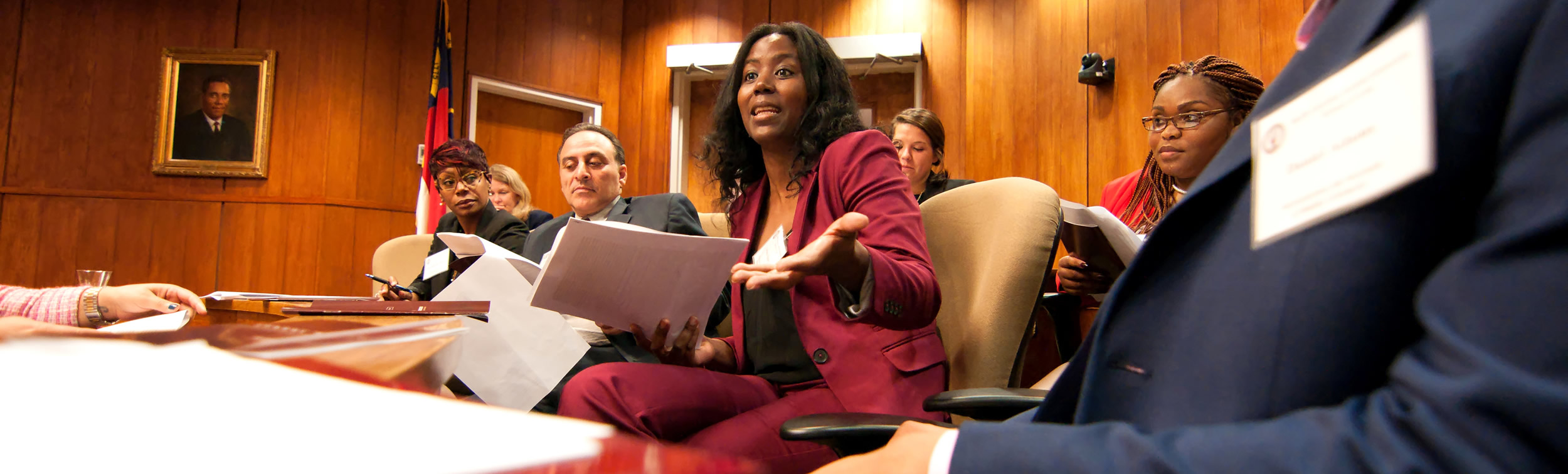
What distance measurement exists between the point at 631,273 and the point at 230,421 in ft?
3.00

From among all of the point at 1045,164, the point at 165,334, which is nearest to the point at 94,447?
the point at 165,334

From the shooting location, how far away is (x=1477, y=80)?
370mm

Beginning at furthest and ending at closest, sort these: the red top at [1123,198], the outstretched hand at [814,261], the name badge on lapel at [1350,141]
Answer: the red top at [1123,198], the outstretched hand at [814,261], the name badge on lapel at [1350,141]

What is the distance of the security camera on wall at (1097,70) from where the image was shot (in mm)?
4617

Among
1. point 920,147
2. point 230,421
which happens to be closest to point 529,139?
point 920,147

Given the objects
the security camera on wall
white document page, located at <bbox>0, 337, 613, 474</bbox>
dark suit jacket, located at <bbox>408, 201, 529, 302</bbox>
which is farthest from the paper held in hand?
the security camera on wall

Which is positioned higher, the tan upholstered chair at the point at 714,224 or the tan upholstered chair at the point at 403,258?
the tan upholstered chair at the point at 714,224

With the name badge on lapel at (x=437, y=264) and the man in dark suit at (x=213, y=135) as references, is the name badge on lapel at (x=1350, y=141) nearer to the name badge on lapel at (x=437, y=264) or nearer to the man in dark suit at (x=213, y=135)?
the name badge on lapel at (x=437, y=264)

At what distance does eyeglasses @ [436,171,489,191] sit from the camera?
316cm

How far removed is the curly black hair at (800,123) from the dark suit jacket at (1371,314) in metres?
1.02

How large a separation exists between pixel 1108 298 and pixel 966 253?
0.84 metres

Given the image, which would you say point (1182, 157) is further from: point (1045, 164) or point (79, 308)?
point (1045, 164)

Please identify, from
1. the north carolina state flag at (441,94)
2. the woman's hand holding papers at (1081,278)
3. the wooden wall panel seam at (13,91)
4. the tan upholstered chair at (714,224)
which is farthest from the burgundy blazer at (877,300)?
the wooden wall panel seam at (13,91)

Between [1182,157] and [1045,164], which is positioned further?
[1045,164]
